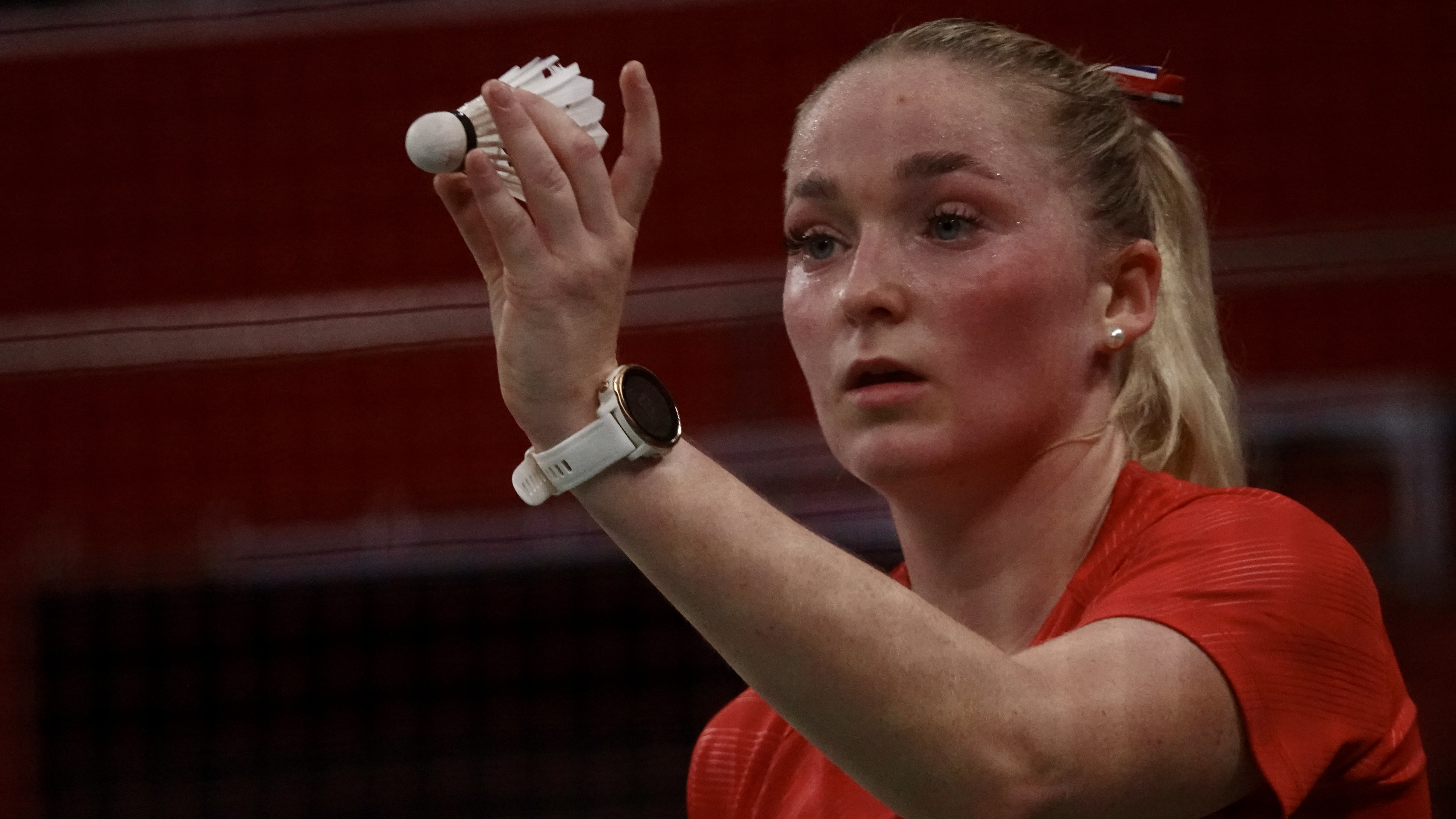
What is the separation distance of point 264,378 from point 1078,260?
3746 mm

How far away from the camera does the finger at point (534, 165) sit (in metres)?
1.18

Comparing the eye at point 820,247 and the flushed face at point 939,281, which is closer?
the flushed face at point 939,281

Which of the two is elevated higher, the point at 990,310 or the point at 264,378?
the point at 990,310

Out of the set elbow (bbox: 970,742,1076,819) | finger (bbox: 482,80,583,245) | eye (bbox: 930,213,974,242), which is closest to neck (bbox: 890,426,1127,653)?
eye (bbox: 930,213,974,242)

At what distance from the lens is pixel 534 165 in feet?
3.87

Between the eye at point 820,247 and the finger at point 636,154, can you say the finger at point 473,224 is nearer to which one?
the finger at point 636,154

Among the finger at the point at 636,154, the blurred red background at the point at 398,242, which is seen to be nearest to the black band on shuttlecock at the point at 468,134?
the finger at the point at 636,154

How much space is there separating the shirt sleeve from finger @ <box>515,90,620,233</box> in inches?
19.5

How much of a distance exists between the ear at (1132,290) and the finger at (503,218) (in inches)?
25.9

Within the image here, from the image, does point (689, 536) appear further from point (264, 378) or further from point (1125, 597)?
point (264, 378)

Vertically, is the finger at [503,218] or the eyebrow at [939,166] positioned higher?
the finger at [503,218]

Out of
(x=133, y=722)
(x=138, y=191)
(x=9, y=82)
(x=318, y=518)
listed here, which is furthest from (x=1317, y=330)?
(x=9, y=82)

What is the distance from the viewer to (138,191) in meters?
5.40

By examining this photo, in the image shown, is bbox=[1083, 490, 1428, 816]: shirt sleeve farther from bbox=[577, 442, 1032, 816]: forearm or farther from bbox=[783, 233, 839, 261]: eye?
bbox=[783, 233, 839, 261]: eye
